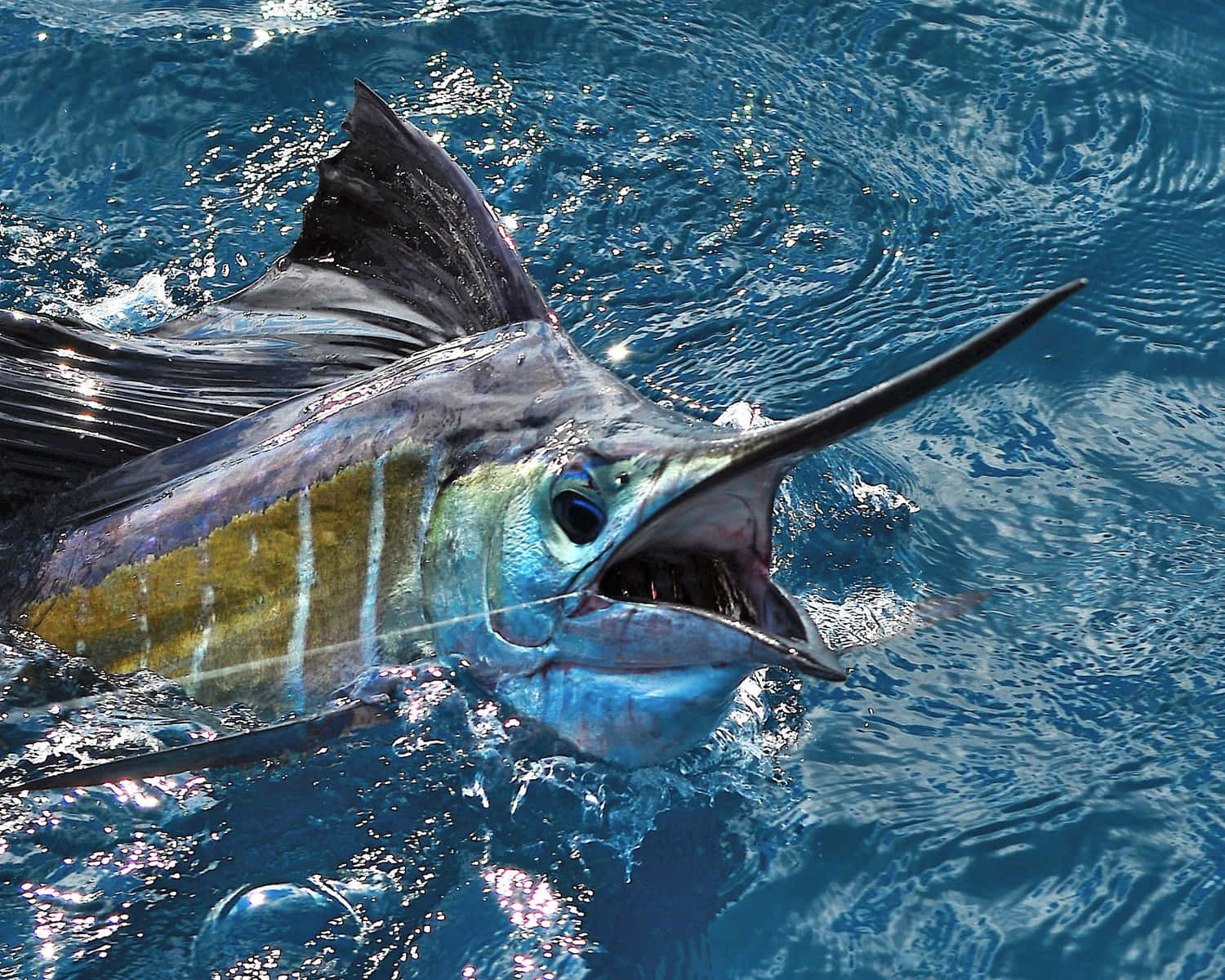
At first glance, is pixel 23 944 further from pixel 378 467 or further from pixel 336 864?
pixel 378 467

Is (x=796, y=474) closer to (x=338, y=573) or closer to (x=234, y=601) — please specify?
(x=338, y=573)

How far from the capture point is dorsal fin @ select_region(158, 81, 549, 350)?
300 cm

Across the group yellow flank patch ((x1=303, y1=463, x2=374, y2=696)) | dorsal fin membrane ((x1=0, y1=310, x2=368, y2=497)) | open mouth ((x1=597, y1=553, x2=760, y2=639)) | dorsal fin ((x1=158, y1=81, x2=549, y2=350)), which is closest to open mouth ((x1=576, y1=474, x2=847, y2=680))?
open mouth ((x1=597, y1=553, x2=760, y2=639))

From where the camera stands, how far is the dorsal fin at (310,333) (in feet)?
9.75

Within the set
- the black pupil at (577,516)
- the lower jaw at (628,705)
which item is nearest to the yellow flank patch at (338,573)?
Result: the lower jaw at (628,705)

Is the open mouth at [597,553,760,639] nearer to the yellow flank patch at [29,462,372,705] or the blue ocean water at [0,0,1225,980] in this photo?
the blue ocean water at [0,0,1225,980]

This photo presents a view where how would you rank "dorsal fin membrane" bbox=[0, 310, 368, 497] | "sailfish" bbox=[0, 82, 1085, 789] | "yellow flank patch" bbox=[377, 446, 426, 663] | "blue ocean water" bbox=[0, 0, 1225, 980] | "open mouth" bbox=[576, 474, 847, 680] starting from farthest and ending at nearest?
"dorsal fin membrane" bbox=[0, 310, 368, 497]
"blue ocean water" bbox=[0, 0, 1225, 980]
"yellow flank patch" bbox=[377, 446, 426, 663]
"sailfish" bbox=[0, 82, 1085, 789]
"open mouth" bbox=[576, 474, 847, 680]

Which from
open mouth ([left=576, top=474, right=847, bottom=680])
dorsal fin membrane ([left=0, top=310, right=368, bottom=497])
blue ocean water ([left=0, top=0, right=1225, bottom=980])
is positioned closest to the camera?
open mouth ([left=576, top=474, right=847, bottom=680])

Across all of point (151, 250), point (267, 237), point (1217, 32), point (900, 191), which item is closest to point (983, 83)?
point (900, 191)

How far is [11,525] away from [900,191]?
3.07 m

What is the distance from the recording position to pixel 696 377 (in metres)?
4.16

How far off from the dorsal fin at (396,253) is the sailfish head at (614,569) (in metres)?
0.42

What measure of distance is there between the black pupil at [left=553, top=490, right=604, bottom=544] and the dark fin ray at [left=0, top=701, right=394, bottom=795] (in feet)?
1.75

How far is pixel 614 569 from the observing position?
2.51 metres
